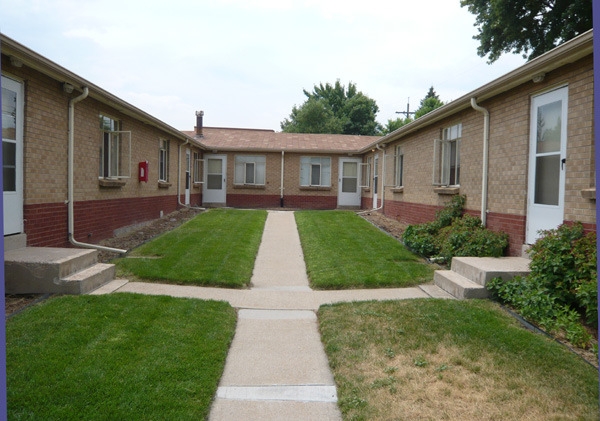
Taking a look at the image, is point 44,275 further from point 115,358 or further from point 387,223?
point 387,223

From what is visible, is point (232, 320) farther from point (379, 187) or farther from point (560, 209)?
point (379, 187)

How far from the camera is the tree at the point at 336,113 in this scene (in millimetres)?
46625

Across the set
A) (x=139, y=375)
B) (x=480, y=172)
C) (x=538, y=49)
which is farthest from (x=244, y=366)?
(x=538, y=49)

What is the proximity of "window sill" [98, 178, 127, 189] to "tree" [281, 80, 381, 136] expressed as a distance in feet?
117

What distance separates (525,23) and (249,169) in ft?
40.6

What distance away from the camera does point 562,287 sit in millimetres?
5727

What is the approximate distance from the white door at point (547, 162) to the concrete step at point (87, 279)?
603 centimetres

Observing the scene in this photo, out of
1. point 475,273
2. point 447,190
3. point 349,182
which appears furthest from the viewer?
point 349,182

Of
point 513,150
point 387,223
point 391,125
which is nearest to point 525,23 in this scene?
point 387,223

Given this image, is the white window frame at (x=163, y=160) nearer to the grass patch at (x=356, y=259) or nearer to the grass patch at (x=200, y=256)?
the grass patch at (x=200, y=256)

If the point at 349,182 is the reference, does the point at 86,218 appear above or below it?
below

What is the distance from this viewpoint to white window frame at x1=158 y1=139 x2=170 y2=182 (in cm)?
1579

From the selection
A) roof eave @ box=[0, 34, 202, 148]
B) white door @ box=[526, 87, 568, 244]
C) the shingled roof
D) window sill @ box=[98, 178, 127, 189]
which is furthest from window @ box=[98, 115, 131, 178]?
the shingled roof

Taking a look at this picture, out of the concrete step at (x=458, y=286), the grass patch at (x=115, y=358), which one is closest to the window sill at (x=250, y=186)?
the concrete step at (x=458, y=286)
